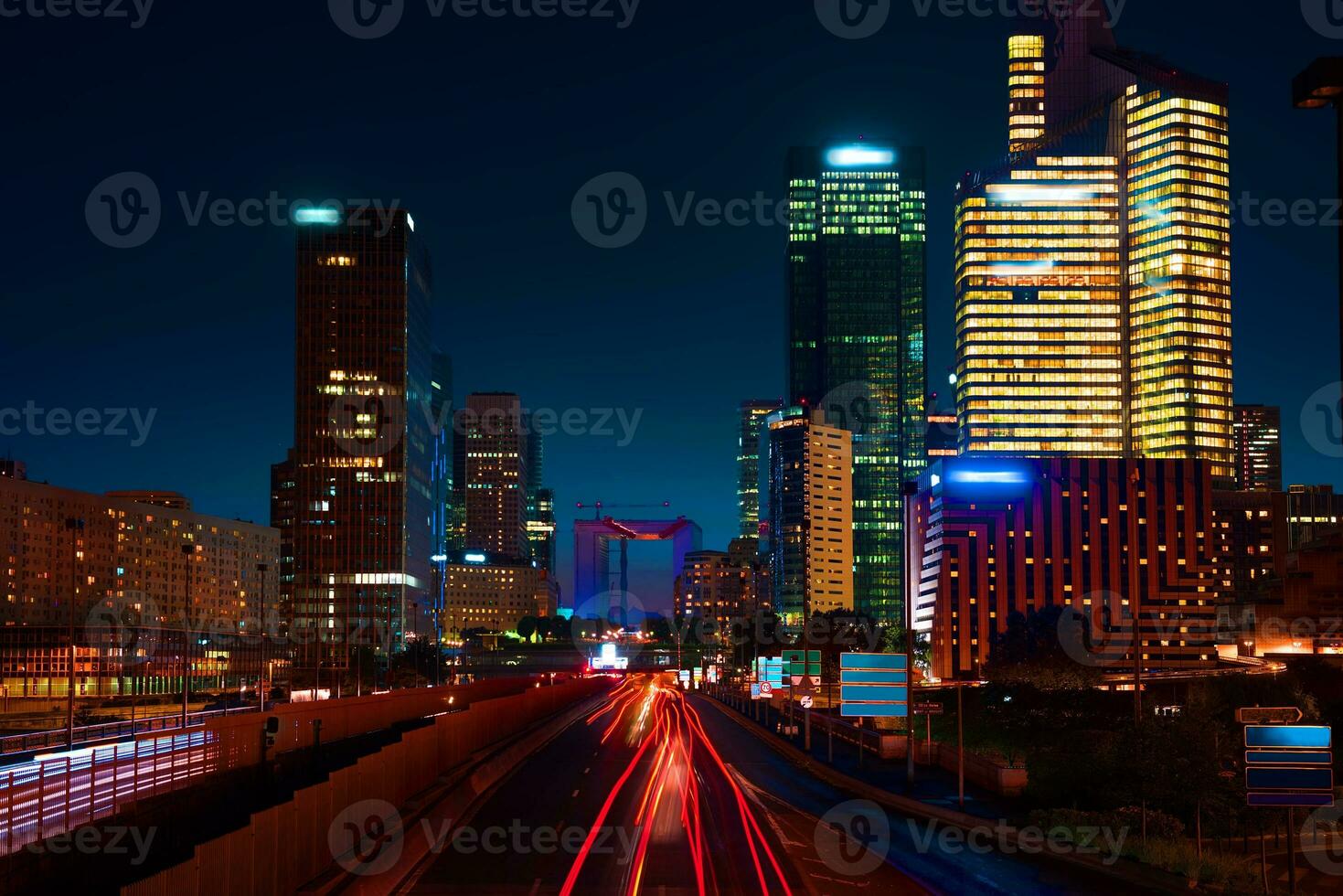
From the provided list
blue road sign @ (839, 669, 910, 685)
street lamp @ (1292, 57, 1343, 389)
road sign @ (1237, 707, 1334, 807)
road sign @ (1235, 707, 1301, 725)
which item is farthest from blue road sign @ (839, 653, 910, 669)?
street lamp @ (1292, 57, 1343, 389)

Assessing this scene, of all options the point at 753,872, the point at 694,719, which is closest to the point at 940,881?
the point at 753,872

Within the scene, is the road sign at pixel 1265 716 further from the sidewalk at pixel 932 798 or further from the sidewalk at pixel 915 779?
the sidewalk at pixel 915 779

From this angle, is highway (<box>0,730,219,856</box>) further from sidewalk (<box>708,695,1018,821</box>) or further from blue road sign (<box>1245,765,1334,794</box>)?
blue road sign (<box>1245,765,1334,794</box>)

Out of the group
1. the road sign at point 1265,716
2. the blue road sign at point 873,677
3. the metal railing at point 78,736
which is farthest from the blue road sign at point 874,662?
the metal railing at point 78,736

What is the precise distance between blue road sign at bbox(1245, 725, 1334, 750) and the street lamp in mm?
17192

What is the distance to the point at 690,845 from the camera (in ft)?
109

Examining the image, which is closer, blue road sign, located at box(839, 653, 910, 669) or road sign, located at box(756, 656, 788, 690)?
blue road sign, located at box(839, 653, 910, 669)

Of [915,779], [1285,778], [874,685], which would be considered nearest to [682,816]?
[915,779]

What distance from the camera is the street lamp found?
14.0 meters

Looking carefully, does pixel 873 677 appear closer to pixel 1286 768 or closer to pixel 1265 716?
pixel 1265 716

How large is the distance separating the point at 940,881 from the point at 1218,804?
15.2 m

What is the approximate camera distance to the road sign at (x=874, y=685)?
4994cm

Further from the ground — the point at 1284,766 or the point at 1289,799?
the point at 1284,766

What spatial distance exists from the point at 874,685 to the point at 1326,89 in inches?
1516
